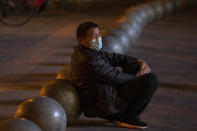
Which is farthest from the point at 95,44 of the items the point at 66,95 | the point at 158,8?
the point at 158,8

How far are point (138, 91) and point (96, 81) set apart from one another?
0.53 metres

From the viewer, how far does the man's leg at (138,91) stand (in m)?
5.32

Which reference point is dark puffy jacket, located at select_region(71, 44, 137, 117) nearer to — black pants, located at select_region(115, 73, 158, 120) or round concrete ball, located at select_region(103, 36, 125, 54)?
black pants, located at select_region(115, 73, 158, 120)

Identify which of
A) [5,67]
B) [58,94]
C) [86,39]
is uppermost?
[86,39]

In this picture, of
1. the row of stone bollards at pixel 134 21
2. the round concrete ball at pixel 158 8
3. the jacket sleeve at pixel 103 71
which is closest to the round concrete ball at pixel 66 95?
the jacket sleeve at pixel 103 71

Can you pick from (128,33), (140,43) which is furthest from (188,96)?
(140,43)

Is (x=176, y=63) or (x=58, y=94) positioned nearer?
(x=58, y=94)

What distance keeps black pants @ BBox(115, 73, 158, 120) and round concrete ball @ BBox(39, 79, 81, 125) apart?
0.54m

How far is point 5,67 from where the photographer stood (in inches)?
340

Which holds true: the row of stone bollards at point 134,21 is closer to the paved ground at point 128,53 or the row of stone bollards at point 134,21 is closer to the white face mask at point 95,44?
the paved ground at point 128,53

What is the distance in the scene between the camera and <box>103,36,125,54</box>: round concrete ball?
27.8 feet

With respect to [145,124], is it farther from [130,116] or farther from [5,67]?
[5,67]

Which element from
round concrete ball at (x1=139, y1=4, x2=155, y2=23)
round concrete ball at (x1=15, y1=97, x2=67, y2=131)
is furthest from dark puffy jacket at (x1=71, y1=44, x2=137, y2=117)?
round concrete ball at (x1=139, y1=4, x2=155, y2=23)

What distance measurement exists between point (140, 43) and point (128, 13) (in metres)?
1.51
